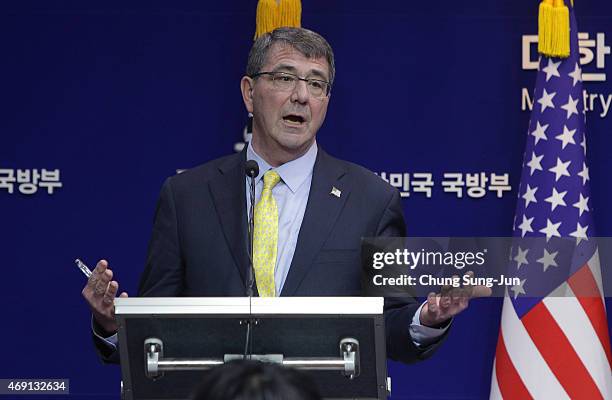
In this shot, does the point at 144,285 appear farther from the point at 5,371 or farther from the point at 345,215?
the point at 5,371

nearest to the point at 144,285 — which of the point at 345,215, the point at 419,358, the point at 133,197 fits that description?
the point at 345,215

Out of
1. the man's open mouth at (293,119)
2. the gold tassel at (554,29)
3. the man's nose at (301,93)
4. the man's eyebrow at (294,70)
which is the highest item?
the gold tassel at (554,29)

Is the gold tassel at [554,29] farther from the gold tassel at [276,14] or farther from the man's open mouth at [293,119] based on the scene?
the man's open mouth at [293,119]

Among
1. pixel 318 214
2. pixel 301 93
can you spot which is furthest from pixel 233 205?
pixel 301 93

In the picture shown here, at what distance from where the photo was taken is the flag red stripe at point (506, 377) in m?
4.83

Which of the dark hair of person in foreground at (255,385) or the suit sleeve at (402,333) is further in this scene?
the suit sleeve at (402,333)

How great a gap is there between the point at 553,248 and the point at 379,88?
108 centimetres

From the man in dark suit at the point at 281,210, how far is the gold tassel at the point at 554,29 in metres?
1.68

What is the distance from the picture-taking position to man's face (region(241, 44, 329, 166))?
138 inches

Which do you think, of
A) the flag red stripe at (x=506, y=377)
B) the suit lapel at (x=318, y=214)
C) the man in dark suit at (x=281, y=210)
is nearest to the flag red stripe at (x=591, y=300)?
the flag red stripe at (x=506, y=377)

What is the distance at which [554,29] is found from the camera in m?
4.95

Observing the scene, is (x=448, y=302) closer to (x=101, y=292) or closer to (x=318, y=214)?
(x=318, y=214)

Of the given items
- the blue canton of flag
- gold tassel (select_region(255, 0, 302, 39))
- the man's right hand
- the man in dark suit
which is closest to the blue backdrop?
the blue canton of flag

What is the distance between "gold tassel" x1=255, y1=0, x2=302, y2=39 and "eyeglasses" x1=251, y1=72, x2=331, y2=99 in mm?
1427
